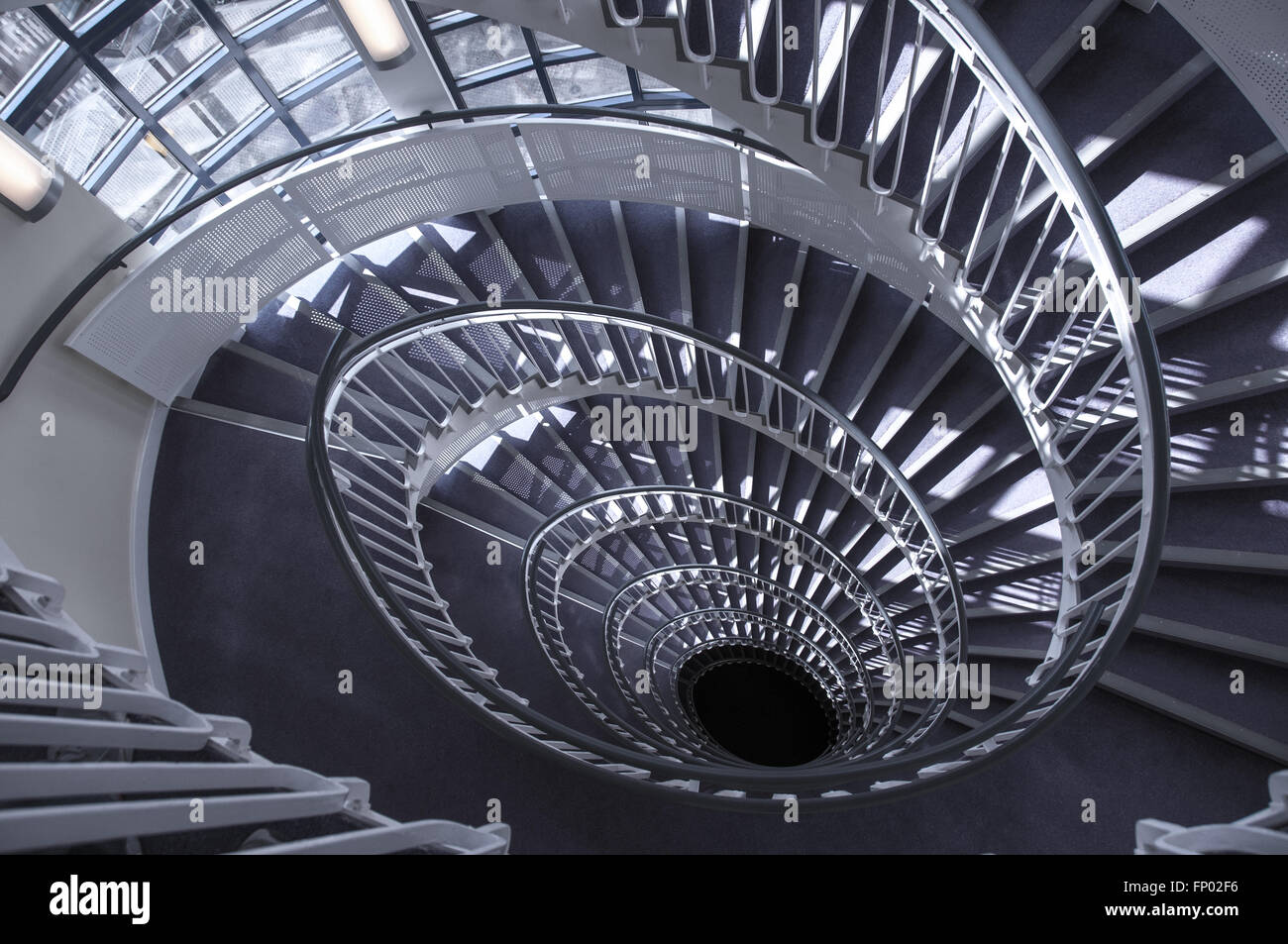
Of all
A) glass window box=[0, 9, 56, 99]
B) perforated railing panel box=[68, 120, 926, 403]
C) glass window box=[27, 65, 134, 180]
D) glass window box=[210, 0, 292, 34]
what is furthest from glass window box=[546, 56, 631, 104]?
glass window box=[0, 9, 56, 99]

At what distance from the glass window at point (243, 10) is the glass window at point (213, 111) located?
1.16ft

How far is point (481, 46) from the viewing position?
7117 millimetres

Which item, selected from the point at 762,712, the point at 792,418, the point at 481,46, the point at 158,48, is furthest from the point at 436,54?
the point at 762,712

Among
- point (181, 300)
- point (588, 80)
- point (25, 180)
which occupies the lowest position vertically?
point (181, 300)

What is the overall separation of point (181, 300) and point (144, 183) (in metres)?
1.47

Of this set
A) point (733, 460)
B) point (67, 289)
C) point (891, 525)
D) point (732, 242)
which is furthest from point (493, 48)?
point (891, 525)

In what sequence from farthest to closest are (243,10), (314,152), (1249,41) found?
(243,10), (314,152), (1249,41)

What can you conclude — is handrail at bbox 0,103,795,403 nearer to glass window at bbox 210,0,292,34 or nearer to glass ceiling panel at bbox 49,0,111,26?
glass window at bbox 210,0,292,34

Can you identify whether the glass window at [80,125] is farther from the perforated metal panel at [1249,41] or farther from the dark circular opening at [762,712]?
the dark circular opening at [762,712]

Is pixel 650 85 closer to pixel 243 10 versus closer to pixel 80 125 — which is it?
pixel 243 10

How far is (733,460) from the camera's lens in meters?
9.27

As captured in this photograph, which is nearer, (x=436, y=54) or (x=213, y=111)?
(x=213, y=111)

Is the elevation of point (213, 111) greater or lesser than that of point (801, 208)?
greater

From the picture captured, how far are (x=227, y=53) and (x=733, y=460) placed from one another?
6333mm
